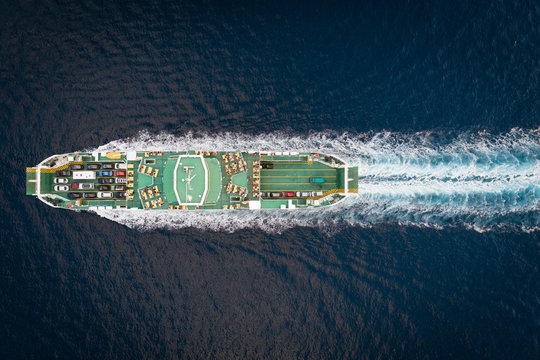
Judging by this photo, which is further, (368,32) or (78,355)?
(368,32)

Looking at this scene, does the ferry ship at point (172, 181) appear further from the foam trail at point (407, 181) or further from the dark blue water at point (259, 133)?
the dark blue water at point (259, 133)

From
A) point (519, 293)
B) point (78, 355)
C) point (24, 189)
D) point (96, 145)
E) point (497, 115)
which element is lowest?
point (78, 355)

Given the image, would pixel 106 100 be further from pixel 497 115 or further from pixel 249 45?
pixel 497 115

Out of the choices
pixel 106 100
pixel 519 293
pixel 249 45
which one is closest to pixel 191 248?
pixel 106 100

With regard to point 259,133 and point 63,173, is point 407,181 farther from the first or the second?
point 63,173

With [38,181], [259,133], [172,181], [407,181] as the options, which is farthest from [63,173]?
[407,181]

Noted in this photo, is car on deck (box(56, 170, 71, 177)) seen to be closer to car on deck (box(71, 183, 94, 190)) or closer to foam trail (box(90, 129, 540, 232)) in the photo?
car on deck (box(71, 183, 94, 190))
